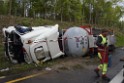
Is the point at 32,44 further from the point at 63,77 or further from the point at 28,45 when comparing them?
the point at 63,77

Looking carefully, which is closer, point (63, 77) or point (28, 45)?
point (63, 77)

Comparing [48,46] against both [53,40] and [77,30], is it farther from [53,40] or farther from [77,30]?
[77,30]

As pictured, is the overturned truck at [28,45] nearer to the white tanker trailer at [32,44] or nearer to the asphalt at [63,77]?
the white tanker trailer at [32,44]

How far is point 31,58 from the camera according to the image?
1246 centimetres

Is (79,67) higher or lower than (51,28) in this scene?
lower

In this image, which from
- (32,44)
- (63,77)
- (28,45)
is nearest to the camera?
(63,77)

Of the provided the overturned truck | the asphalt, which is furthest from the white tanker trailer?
the asphalt

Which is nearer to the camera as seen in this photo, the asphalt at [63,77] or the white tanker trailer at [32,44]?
the asphalt at [63,77]

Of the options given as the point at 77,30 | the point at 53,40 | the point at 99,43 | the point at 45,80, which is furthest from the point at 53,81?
the point at 77,30

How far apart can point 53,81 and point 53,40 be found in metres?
4.69

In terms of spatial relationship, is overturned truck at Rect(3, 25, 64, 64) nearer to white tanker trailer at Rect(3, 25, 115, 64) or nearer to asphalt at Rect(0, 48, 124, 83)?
white tanker trailer at Rect(3, 25, 115, 64)

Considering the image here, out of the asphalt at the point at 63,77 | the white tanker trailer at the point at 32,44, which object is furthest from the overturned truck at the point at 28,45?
the asphalt at the point at 63,77

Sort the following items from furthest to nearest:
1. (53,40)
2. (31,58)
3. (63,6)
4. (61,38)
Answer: (63,6), (61,38), (53,40), (31,58)

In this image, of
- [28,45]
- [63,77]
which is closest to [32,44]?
[28,45]
